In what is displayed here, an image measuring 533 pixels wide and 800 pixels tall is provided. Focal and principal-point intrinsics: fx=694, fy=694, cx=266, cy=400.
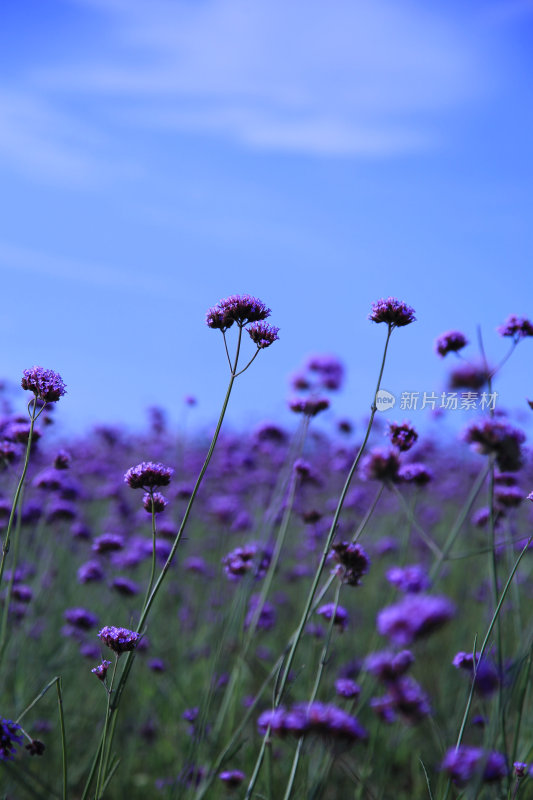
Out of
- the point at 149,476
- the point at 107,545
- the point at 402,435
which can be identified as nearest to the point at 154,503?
the point at 149,476

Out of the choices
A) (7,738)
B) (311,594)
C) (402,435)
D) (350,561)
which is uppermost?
(402,435)

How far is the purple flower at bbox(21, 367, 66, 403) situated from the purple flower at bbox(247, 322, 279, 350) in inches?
30.0

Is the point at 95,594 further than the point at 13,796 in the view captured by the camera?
Yes

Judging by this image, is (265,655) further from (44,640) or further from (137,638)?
(137,638)

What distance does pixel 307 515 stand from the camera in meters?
4.20

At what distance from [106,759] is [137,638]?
0.45 metres

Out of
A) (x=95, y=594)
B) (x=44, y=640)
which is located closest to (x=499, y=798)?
(x=44, y=640)

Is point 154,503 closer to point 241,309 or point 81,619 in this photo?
point 241,309

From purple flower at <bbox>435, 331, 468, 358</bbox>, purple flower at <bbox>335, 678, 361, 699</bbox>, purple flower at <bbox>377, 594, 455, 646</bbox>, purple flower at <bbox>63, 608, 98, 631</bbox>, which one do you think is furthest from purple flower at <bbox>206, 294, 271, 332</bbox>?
purple flower at <bbox>63, 608, 98, 631</bbox>

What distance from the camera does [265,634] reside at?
7.15 metres

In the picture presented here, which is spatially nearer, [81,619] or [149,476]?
[149,476]

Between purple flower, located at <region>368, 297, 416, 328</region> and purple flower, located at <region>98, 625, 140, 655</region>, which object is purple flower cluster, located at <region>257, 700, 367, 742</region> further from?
purple flower, located at <region>368, 297, 416, 328</region>

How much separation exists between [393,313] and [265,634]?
5.17 metres

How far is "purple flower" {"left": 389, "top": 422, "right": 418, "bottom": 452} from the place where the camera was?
2961mm
